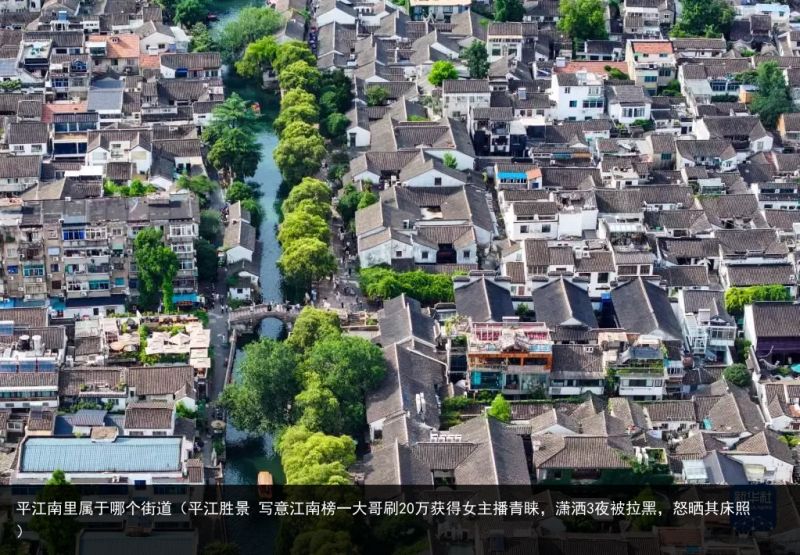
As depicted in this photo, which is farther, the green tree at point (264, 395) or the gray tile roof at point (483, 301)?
the gray tile roof at point (483, 301)

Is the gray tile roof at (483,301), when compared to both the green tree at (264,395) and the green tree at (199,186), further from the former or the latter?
the green tree at (199,186)

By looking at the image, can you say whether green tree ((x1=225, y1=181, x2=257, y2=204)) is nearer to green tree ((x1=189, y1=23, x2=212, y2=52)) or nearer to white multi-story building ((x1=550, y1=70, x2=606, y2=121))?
white multi-story building ((x1=550, y1=70, x2=606, y2=121))

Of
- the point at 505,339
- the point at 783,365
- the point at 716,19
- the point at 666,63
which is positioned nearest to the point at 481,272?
the point at 505,339

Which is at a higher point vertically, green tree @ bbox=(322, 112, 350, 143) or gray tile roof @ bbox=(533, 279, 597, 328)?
green tree @ bbox=(322, 112, 350, 143)

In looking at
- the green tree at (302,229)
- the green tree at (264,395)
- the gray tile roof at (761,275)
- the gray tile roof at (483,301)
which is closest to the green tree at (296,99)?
the green tree at (302,229)

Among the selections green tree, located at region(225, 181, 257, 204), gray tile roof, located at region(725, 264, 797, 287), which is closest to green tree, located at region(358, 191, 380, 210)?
green tree, located at region(225, 181, 257, 204)

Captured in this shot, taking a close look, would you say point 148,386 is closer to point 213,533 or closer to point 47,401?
point 47,401

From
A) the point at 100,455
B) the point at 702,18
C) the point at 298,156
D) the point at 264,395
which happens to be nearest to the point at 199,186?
the point at 298,156
